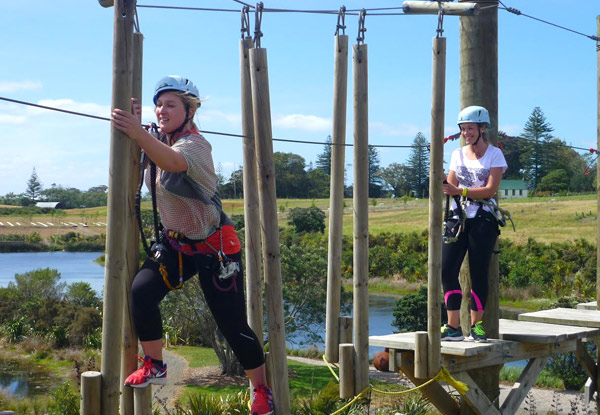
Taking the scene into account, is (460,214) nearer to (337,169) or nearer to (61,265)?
(337,169)

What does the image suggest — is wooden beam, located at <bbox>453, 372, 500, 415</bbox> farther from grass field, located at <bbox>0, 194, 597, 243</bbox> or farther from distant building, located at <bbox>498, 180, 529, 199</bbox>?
distant building, located at <bbox>498, 180, 529, 199</bbox>

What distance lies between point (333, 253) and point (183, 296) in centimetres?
2030

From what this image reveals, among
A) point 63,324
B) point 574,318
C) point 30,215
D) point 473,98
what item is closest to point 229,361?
point 63,324

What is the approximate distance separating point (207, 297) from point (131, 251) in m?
0.43

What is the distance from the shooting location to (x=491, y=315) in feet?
19.8

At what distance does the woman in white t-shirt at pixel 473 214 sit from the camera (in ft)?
17.3

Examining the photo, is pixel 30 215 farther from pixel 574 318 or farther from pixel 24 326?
pixel 574 318

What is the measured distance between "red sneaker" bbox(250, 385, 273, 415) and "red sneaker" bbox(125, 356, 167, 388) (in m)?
0.53

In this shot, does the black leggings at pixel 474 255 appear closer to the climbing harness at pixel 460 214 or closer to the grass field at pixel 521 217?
the climbing harness at pixel 460 214

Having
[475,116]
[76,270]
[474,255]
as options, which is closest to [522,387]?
[474,255]

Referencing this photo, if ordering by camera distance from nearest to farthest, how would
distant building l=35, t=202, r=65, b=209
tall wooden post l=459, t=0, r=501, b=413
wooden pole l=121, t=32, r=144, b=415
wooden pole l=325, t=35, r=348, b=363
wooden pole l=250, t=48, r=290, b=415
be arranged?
wooden pole l=121, t=32, r=144, b=415 < wooden pole l=250, t=48, r=290, b=415 < wooden pole l=325, t=35, r=348, b=363 < tall wooden post l=459, t=0, r=501, b=413 < distant building l=35, t=202, r=65, b=209

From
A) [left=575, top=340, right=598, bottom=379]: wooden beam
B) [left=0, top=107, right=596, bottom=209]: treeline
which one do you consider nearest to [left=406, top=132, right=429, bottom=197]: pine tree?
[left=0, top=107, right=596, bottom=209]: treeline

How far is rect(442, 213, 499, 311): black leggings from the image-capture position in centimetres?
532

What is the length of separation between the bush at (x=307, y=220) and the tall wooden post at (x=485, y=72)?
141 feet
